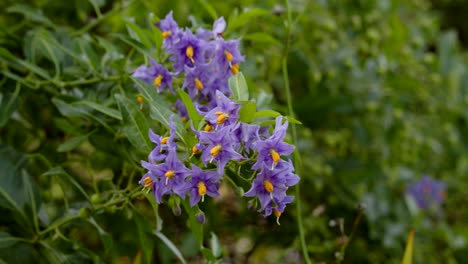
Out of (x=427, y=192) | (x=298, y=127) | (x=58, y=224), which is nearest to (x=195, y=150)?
(x=58, y=224)

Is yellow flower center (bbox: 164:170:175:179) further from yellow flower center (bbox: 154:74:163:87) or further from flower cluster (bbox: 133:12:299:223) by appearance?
yellow flower center (bbox: 154:74:163:87)

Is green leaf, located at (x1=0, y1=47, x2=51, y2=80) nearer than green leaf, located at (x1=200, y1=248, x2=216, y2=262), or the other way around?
green leaf, located at (x1=200, y1=248, x2=216, y2=262)

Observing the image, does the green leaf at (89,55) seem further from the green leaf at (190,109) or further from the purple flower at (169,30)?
the green leaf at (190,109)

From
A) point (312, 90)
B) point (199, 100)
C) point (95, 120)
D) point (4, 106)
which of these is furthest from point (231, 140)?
point (312, 90)

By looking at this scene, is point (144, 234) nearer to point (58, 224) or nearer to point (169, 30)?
point (58, 224)

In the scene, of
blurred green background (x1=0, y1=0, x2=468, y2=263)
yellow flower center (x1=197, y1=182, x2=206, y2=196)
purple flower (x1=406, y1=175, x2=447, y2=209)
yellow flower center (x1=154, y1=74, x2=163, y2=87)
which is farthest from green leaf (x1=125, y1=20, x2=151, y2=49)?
purple flower (x1=406, y1=175, x2=447, y2=209)
